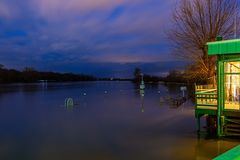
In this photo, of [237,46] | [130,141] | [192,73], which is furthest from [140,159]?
[192,73]

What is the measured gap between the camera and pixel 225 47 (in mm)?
11273

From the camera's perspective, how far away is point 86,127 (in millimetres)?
17609

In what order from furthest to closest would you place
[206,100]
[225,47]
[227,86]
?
[206,100], [227,86], [225,47]

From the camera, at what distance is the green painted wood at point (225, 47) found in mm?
11031

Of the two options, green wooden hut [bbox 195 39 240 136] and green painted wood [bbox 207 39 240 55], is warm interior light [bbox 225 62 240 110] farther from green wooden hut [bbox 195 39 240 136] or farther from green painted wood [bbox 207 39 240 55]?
green painted wood [bbox 207 39 240 55]

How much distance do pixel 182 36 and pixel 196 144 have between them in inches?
545

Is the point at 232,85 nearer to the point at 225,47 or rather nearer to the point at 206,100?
the point at 206,100

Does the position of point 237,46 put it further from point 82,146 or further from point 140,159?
point 82,146

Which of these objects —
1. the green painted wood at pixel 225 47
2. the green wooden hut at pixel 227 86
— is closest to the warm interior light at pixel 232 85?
the green wooden hut at pixel 227 86

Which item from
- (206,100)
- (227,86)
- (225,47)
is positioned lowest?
(206,100)

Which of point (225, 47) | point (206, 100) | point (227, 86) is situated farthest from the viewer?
point (206, 100)

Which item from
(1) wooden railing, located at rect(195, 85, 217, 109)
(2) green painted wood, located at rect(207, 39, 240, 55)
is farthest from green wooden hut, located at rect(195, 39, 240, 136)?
(1) wooden railing, located at rect(195, 85, 217, 109)

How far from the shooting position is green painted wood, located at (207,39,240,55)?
1103 centimetres

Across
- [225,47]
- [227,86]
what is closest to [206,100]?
[227,86]
